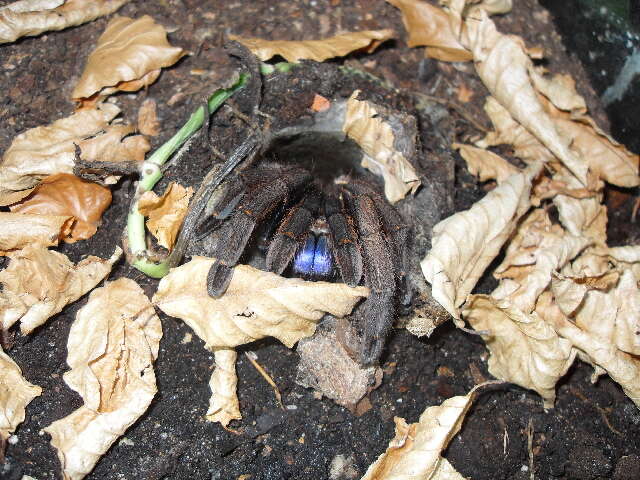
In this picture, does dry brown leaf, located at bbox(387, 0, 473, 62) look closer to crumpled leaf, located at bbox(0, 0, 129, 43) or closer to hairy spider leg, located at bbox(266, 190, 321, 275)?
hairy spider leg, located at bbox(266, 190, 321, 275)

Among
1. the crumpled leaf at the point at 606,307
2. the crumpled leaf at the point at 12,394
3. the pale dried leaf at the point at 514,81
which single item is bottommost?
the crumpled leaf at the point at 12,394

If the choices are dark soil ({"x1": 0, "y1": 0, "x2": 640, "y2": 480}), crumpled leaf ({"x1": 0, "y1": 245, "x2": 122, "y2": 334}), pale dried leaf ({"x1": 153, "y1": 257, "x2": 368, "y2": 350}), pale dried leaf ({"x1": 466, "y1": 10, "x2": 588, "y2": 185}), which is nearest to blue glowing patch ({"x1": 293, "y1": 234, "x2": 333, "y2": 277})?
pale dried leaf ({"x1": 153, "y1": 257, "x2": 368, "y2": 350})

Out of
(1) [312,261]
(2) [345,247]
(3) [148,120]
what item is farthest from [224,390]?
(3) [148,120]

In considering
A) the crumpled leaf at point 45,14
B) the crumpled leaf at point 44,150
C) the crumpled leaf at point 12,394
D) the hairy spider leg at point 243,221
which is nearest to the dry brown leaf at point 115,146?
the crumpled leaf at point 44,150

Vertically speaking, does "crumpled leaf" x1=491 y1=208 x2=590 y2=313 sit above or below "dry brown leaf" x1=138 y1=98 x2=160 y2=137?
below

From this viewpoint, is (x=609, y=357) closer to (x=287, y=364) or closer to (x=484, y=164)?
(x=484, y=164)

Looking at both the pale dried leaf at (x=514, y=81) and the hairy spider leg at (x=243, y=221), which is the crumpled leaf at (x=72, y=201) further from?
the pale dried leaf at (x=514, y=81)
